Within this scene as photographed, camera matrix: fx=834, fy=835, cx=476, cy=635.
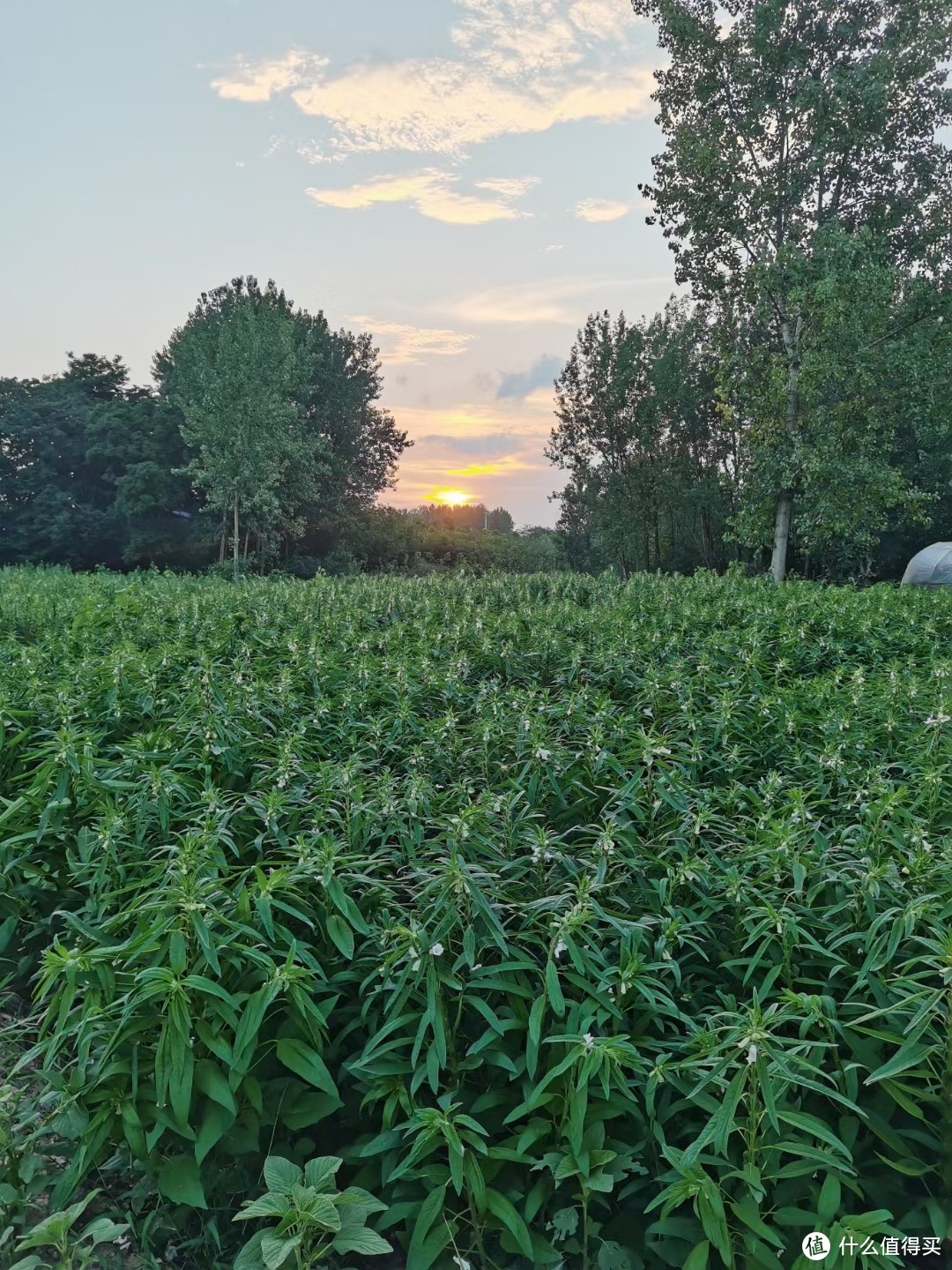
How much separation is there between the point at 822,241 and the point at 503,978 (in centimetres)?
1800

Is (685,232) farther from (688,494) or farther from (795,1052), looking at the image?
(795,1052)

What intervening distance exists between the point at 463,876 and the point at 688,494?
86.4 ft

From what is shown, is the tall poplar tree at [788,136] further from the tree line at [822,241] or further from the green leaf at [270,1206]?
the green leaf at [270,1206]

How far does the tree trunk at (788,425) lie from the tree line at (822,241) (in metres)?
0.04

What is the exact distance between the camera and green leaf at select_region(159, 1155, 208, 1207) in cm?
171

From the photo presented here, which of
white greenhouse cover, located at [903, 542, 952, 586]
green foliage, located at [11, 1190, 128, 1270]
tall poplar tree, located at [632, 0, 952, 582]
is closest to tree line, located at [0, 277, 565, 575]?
tall poplar tree, located at [632, 0, 952, 582]

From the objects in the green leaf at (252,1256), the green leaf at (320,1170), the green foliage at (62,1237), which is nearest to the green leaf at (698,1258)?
the green leaf at (320,1170)

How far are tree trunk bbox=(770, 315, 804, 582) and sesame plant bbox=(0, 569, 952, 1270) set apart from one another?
48.9 feet

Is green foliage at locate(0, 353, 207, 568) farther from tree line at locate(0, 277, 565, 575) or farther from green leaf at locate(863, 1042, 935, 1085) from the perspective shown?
green leaf at locate(863, 1042, 935, 1085)

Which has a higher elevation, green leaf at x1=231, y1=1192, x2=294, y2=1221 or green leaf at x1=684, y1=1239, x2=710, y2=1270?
green leaf at x1=231, y1=1192, x2=294, y2=1221

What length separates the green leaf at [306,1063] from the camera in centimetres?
173

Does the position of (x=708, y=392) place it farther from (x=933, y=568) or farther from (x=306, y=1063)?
(x=306, y=1063)

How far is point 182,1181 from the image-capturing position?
175 cm

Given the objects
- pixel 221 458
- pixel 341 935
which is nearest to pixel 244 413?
pixel 221 458
